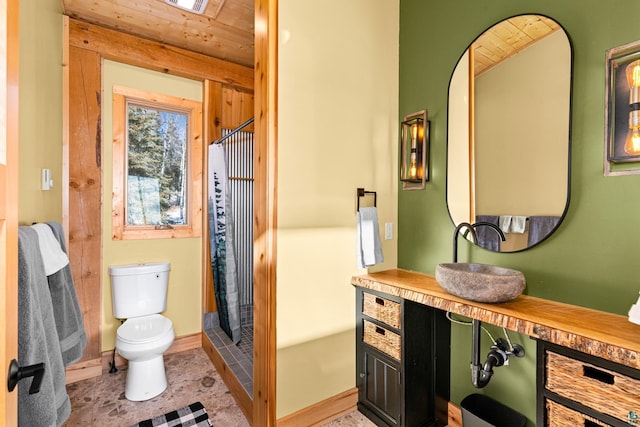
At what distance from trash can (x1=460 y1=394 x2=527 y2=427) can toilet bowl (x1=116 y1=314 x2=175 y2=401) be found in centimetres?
192

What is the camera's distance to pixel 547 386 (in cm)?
113

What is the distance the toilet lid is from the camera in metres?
2.10

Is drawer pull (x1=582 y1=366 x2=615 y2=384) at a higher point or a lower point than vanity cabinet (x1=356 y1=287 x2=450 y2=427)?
higher

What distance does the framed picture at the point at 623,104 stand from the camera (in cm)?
119

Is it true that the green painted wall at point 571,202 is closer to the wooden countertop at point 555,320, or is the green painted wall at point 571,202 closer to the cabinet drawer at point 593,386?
the wooden countertop at point 555,320

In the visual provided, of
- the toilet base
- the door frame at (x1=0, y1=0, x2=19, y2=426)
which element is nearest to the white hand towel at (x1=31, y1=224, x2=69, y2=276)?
the door frame at (x1=0, y1=0, x2=19, y2=426)

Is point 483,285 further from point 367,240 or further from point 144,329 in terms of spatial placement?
point 144,329

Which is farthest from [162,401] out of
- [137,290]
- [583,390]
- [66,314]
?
[583,390]

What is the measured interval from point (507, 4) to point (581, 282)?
1.44 meters

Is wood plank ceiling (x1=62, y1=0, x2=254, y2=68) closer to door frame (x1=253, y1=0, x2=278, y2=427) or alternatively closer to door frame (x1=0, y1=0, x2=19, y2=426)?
door frame (x1=253, y1=0, x2=278, y2=427)

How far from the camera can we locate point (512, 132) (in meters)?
1.61

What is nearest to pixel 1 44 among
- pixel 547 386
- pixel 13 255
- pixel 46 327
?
pixel 13 255

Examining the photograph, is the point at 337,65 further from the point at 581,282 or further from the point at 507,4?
the point at 581,282

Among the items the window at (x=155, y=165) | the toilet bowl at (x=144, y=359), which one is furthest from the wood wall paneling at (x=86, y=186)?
the toilet bowl at (x=144, y=359)
